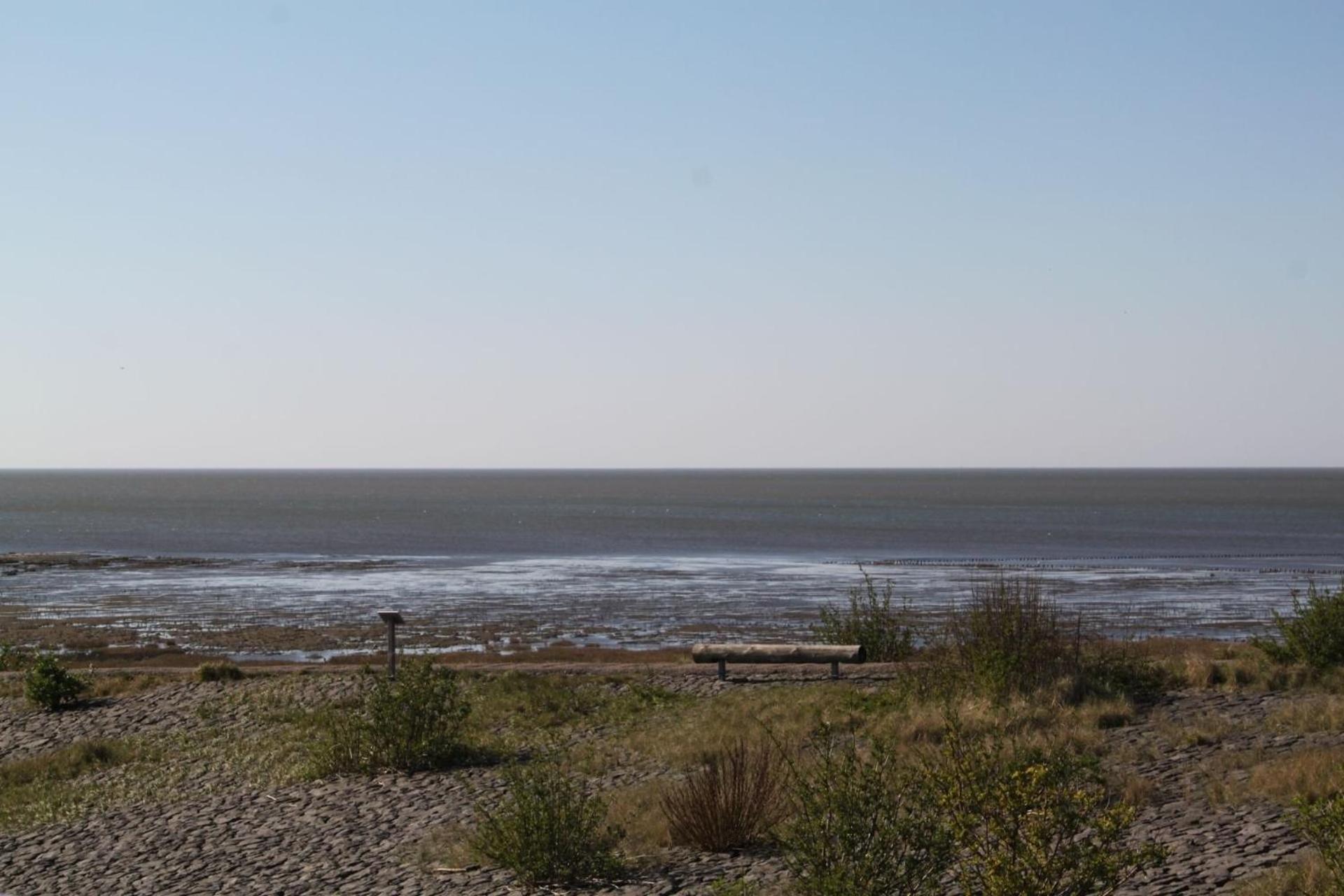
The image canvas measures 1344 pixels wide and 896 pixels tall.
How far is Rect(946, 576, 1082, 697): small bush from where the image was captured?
1588 cm

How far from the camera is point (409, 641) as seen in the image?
114 ft

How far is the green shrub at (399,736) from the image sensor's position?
595 inches

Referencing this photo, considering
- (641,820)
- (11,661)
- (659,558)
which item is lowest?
(659,558)

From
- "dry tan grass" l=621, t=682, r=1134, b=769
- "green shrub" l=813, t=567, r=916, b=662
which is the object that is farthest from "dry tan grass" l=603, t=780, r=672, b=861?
"green shrub" l=813, t=567, r=916, b=662

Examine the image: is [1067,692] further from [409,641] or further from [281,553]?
[281,553]

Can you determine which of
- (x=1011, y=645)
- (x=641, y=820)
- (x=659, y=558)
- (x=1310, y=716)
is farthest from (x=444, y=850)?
(x=659, y=558)

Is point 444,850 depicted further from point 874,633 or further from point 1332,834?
point 874,633

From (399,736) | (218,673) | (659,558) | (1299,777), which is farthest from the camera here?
(659,558)

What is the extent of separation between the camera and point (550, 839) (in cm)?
1038

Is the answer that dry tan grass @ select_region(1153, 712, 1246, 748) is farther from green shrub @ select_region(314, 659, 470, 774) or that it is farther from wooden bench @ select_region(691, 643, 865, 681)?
green shrub @ select_region(314, 659, 470, 774)

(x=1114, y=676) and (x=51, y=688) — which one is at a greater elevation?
(x=1114, y=676)

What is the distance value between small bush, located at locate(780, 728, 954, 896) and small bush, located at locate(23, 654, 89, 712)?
15457mm

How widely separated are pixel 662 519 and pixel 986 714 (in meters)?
94.9

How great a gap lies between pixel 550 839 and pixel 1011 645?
797 cm
